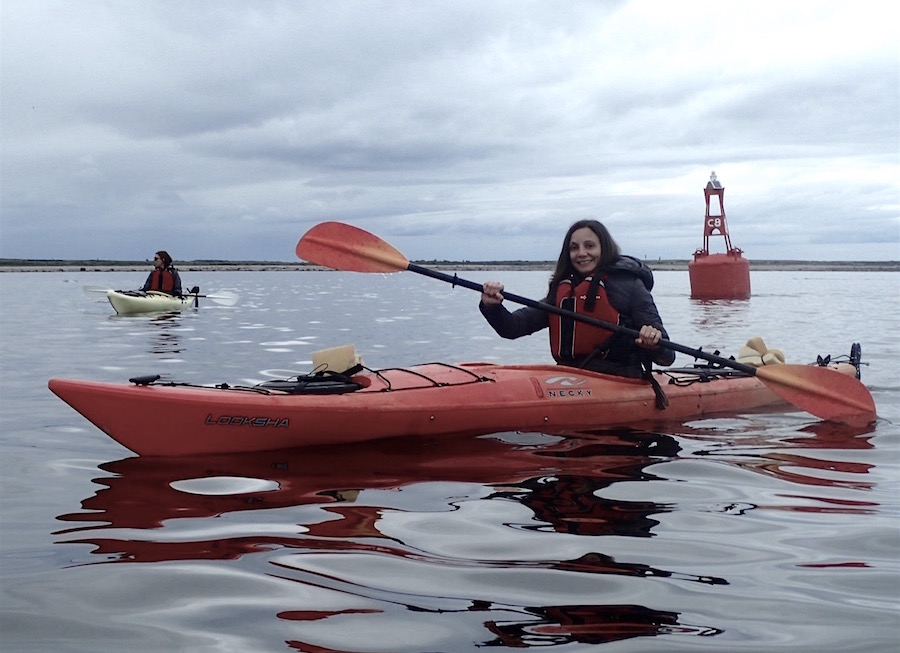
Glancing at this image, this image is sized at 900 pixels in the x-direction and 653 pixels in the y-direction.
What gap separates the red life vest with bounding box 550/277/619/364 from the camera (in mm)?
6426

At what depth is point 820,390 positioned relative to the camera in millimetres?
6840

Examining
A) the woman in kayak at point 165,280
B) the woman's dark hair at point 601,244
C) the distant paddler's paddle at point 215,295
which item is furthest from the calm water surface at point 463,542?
the distant paddler's paddle at point 215,295

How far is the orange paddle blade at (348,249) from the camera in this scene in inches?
267

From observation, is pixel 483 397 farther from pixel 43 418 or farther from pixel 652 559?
pixel 43 418

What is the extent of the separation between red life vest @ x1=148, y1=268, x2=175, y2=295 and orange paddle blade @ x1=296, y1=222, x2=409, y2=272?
13.7m

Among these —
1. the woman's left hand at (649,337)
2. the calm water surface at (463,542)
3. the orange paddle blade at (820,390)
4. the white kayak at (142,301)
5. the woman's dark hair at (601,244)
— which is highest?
the woman's dark hair at (601,244)

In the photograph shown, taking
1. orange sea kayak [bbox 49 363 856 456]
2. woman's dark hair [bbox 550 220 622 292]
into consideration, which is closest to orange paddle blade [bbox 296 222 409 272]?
orange sea kayak [bbox 49 363 856 456]

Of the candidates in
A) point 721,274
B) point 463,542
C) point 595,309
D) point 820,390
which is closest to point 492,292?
point 595,309

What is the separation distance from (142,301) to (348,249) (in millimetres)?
13321

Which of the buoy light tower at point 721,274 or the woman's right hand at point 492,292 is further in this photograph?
the buoy light tower at point 721,274

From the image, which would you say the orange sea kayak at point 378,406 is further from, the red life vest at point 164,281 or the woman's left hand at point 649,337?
the red life vest at point 164,281

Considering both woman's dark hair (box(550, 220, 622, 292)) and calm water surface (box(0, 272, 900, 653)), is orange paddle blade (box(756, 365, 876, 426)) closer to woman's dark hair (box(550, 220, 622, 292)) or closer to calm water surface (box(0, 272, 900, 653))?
calm water surface (box(0, 272, 900, 653))

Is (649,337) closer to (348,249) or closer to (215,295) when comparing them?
(348,249)

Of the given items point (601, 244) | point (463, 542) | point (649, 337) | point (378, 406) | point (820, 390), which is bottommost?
point (463, 542)
